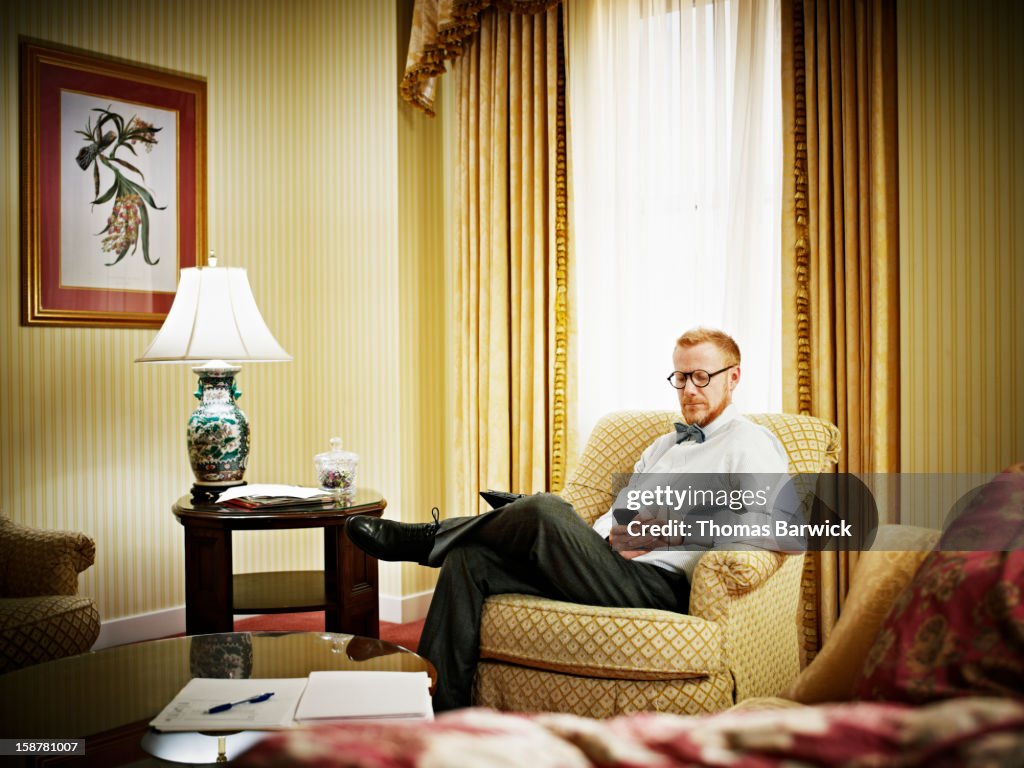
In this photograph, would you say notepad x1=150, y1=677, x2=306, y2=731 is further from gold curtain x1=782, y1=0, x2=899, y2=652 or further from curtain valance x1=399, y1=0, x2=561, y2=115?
curtain valance x1=399, y1=0, x2=561, y2=115

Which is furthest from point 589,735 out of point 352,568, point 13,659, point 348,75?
Result: point 348,75

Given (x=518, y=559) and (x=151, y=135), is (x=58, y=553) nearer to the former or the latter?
(x=518, y=559)

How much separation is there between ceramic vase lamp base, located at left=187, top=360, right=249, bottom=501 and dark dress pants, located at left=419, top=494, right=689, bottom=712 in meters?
0.98

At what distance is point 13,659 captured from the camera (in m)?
2.26

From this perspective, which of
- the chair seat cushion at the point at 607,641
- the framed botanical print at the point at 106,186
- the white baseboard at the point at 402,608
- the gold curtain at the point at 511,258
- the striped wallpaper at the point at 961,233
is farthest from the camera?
the white baseboard at the point at 402,608

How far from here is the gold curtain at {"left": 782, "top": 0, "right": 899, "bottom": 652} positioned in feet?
9.12

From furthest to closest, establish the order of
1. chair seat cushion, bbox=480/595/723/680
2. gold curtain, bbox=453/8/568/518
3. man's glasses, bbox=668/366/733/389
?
1. gold curtain, bbox=453/8/568/518
2. man's glasses, bbox=668/366/733/389
3. chair seat cushion, bbox=480/595/723/680

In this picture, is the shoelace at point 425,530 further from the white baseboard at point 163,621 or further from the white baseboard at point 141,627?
the white baseboard at point 141,627

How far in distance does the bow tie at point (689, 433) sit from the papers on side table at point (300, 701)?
4.09 feet

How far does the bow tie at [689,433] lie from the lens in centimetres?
262

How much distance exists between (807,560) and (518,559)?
1136 millimetres

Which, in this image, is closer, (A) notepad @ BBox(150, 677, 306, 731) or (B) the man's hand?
(A) notepad @ BBox(150, 677, 306, 731)

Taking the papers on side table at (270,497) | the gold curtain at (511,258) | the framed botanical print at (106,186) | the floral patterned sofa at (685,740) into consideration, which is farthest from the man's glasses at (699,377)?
the framed botanical print at (106,186)

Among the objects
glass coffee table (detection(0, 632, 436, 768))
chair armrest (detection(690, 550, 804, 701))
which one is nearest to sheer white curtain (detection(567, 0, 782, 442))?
chair armrest (detection(690, 550, 804, 701))
